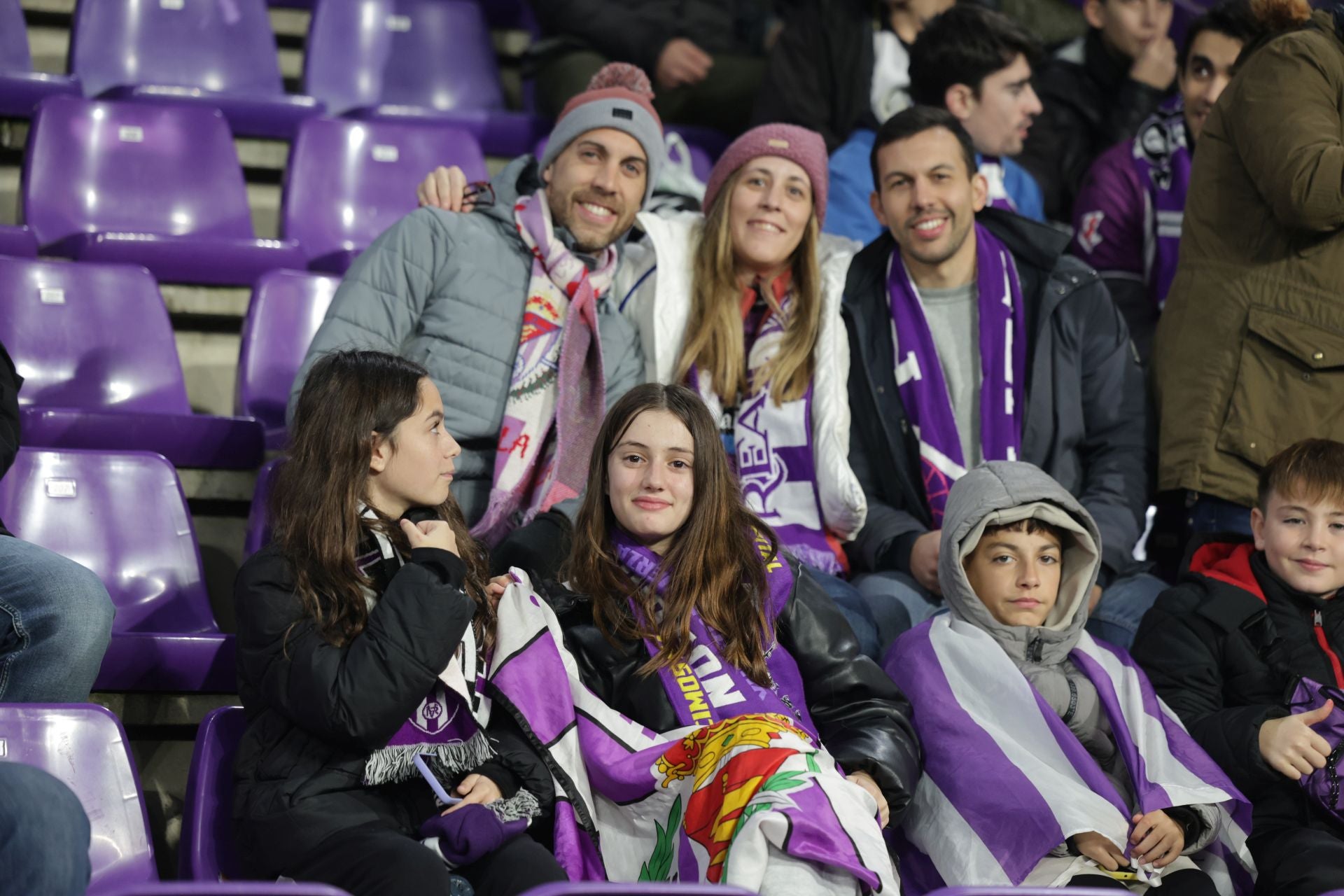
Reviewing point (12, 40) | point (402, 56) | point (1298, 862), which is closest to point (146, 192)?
point (12, 40)

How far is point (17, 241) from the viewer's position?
3.72 meters

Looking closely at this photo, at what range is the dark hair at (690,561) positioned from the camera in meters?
2.51

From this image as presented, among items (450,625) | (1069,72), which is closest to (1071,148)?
(1069,72)

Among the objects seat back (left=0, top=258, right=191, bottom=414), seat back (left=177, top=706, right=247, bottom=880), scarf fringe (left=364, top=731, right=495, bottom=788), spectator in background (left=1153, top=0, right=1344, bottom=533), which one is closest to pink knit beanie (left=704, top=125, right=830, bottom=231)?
spectator in background (left=1153, top=0, right=1344, bottom=533)

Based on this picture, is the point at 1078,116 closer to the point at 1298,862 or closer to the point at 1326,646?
the point at 1326,646

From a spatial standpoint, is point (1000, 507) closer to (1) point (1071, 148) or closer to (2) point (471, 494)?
(2) point (471, 494)

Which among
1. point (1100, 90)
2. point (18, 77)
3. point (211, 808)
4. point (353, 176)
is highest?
point (1100, 90)

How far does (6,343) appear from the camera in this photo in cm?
336

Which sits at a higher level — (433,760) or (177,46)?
(177,46)

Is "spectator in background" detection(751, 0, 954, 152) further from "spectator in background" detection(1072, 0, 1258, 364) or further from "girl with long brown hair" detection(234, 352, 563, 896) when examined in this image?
"girl with long brown hair" detection(234, 352, 563, 896)

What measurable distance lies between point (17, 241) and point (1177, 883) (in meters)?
2.88

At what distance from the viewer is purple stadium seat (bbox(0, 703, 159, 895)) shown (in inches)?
85.7

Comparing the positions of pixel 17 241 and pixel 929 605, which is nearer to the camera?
pixel 929 605

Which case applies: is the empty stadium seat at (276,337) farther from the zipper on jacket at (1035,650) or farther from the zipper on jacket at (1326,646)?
the zipper on jacket at (1326,646)
